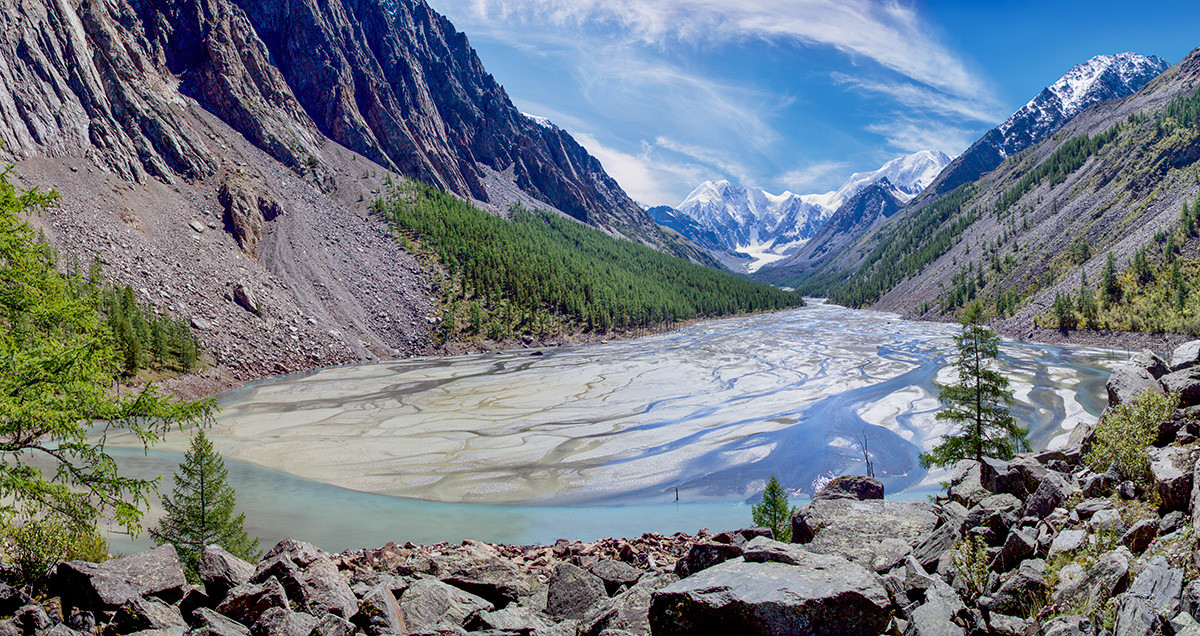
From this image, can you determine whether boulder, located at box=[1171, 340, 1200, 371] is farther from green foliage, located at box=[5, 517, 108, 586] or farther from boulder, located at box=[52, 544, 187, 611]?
green foliage, located at box=[5, 517, 108, 586]

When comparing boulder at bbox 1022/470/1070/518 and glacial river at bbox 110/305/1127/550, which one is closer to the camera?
boulder at bbox 1022/470/1070/518

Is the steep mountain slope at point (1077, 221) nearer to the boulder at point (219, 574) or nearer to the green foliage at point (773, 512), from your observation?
the green foliage at point (773, 512)

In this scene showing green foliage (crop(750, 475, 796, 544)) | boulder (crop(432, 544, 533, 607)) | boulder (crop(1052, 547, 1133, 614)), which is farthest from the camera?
green foliage (crop(750, 475, 796, 544))

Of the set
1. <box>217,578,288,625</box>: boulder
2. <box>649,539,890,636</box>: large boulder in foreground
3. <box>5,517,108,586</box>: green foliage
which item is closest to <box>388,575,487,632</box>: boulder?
<box>217,578,288,625</box>: boulder

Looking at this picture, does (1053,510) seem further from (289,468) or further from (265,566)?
(289,468)

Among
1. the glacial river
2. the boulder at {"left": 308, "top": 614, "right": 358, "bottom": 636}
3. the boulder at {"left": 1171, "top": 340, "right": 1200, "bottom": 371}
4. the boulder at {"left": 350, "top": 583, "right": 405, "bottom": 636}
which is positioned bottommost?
the glacial river

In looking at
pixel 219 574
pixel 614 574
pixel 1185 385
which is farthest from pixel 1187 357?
pixel 219 574

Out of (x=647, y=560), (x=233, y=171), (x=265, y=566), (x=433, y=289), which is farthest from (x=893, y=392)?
(x=233, y=171)

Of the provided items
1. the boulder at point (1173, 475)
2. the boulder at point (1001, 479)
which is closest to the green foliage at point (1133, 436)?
the boulder at point (1173, 475)
